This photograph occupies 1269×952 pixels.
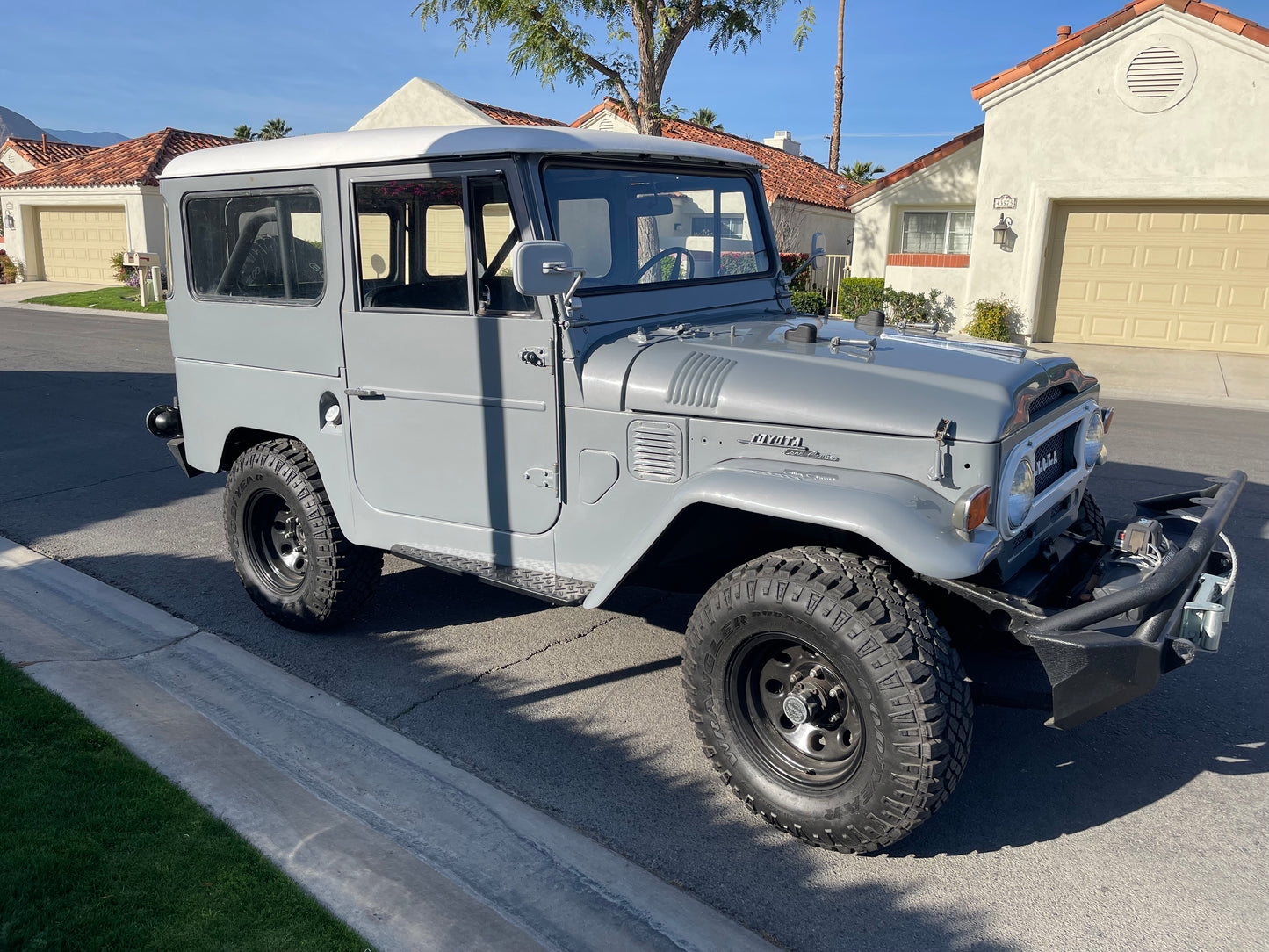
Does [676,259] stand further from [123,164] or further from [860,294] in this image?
[123,164]

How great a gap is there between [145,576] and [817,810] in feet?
13.7

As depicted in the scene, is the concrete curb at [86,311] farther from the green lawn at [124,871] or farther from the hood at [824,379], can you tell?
the hood at [824,379]

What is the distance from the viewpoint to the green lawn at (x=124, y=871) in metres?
2.62

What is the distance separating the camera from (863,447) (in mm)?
3145

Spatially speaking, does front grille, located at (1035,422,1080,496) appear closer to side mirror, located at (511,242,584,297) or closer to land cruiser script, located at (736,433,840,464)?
land cruiser script, located at (736,433,840,464)

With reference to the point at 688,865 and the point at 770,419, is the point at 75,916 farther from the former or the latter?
the point at 770,419

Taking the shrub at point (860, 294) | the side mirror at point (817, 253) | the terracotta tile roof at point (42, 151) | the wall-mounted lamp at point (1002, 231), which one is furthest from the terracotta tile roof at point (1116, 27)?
the terracotta tile roof at point (42, 151)

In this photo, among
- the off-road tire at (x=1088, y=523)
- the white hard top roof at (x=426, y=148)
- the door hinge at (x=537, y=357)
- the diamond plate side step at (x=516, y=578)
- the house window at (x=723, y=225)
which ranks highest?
the white hard top roof at (x=426, y=148)

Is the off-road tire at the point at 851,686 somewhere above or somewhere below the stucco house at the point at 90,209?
below

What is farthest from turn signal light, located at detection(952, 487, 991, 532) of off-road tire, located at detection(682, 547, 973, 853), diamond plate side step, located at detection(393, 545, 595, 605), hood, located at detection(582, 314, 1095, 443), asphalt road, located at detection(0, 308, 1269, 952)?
diamond plate side step, located at detection(393, 545, 595, 605)

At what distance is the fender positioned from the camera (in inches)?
111

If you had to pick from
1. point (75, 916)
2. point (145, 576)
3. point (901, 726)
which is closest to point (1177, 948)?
point (901, 726)

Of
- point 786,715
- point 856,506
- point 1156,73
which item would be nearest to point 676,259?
point 856,506

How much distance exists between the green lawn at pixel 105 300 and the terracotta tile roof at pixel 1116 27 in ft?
61.3
